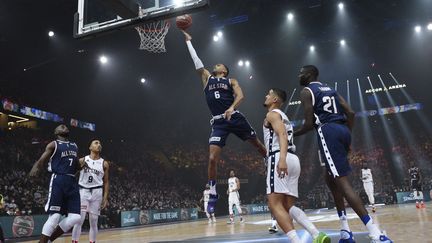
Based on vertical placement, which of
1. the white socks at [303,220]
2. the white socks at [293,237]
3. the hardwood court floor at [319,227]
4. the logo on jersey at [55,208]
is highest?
the logo on jersey at [55,208]

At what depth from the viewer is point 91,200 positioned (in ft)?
23.1

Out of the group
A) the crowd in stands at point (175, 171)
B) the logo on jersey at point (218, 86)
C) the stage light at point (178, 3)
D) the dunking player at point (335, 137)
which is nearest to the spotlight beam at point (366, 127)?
the crowd in stands at point (175, 171)

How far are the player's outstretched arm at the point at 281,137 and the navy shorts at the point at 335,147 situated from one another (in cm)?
78

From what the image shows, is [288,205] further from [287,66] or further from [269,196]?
[287,66]

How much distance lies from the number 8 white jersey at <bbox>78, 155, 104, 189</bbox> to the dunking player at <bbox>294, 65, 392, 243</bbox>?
13.9ft

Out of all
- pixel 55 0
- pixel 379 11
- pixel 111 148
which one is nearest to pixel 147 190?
pixel 111 148

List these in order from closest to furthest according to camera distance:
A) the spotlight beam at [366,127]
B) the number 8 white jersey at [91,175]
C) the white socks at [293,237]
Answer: the white socks at [293,237], the number 8 white jersey at [91,175], the spotlight beam at [366,127]

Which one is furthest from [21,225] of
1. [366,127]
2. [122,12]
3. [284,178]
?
[366,127]

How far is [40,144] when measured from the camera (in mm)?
22906

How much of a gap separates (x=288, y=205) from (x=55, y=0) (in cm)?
1655

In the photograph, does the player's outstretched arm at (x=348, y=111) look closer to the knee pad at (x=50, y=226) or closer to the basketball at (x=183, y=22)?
the basketball at (x=183, y=22)

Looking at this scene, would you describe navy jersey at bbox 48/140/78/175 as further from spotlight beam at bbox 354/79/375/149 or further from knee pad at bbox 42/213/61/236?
spotlight beam at bbox 354/79/375/149

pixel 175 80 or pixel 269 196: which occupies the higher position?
pixel 175 80

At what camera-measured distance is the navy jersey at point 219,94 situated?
5882mm
